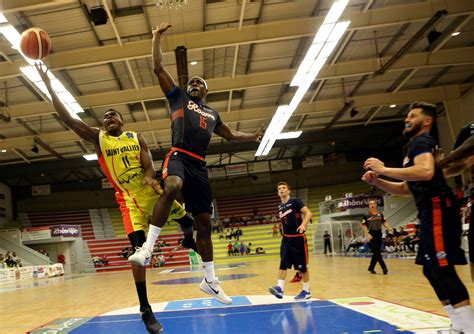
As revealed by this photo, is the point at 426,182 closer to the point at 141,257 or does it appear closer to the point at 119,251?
the point at 141,257

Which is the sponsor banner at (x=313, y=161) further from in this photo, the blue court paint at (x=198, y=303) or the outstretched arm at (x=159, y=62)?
the outstretched arm at (x=159, y=62)

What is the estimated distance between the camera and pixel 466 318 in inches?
122

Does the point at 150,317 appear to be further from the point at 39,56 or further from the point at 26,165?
the point at 26,165

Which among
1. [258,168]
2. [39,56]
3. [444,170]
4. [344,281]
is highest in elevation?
[258,168]

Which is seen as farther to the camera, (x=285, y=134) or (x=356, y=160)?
(x=356, y=160)

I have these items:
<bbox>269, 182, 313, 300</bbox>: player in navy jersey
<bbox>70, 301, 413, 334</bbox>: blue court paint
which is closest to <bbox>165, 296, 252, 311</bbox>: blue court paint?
<bbox>70, 301, 413, 334</bbox>: blue court paint

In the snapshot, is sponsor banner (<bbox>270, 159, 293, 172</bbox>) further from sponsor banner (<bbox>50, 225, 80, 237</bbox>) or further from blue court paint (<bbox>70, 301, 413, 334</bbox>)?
blue court paint (<bbox>70, 301, 413, 334</bbox>)

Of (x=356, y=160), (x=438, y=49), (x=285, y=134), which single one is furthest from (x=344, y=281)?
(x=356, y=160)

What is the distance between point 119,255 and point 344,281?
25050 millimetres

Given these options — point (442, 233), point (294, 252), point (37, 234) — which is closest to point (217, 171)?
point (37, 234)

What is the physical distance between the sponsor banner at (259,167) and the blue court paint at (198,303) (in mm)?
28171

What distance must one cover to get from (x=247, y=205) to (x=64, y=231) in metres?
14.9

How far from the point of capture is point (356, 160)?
3594 centimetres

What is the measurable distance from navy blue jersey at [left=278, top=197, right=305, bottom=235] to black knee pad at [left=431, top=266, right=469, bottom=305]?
4341 mm
